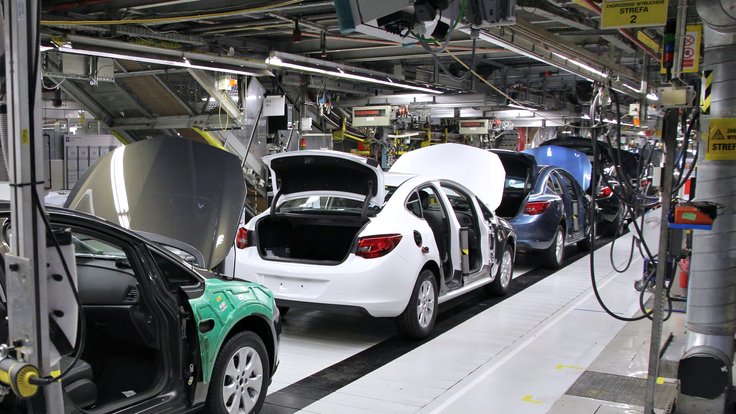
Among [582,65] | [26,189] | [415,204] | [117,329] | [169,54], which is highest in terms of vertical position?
[582,65]

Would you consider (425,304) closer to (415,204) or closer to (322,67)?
(415,204)

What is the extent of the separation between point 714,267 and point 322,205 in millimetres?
4067

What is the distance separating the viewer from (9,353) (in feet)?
6.75

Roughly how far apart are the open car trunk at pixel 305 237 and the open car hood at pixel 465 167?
2123 mm

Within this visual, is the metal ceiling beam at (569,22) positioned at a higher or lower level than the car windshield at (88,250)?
higher

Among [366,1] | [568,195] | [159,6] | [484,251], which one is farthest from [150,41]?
[568,195]

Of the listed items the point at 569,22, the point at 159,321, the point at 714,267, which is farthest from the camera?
the point at 569,22

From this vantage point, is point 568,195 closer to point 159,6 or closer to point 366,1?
point 159,6

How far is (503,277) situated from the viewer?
8.05 m

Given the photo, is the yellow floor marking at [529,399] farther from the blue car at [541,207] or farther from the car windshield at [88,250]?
the blue car at [541,207]

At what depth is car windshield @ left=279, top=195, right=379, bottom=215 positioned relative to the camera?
6.38 meters

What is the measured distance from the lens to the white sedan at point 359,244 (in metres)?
5.61

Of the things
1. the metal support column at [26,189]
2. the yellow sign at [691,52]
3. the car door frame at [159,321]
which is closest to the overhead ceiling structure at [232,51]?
the yellow sign at [691,52]

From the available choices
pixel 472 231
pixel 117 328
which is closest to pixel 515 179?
pixel 472 231
